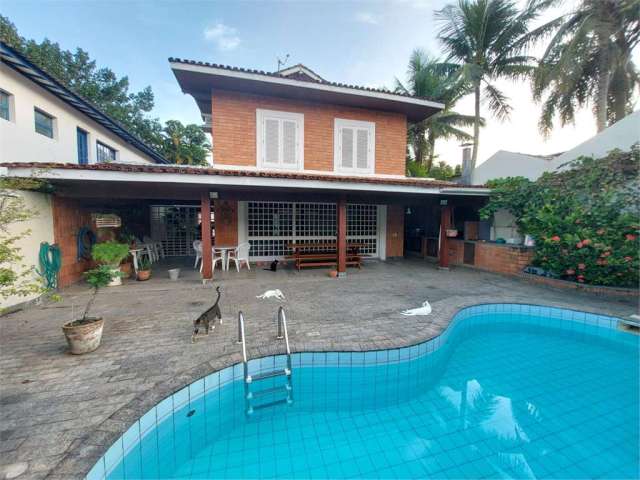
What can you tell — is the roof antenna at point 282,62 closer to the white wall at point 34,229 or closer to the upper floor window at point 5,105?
the upper floor window at point 5,105

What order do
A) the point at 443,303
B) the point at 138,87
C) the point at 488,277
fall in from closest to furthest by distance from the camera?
the point at 443,303 < the point at 488,277 < the point at 138,87

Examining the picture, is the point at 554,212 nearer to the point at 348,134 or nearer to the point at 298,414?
the point at 348,134

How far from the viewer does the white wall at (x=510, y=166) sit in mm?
10523

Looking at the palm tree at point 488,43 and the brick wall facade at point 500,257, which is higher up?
the palm tree at point 488,43

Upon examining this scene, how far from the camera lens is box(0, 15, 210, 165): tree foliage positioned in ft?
59.6

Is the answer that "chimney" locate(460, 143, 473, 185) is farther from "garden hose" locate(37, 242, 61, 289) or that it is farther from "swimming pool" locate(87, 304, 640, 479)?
"garden hose" locate(37, 242, 61, 289)

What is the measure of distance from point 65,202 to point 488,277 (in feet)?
38.2

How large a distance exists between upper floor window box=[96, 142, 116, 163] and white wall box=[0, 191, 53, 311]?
658 centimetres

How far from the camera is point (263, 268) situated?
915 cm

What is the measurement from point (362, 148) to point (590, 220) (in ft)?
21.7

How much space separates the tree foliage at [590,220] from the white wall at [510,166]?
3.25 metres

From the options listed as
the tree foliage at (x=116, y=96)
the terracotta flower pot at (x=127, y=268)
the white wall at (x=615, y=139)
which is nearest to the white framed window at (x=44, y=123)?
the terracotta flower pot at (x=127, y=268)

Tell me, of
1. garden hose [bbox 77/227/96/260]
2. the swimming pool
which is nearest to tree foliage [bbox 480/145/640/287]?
the swimming pool

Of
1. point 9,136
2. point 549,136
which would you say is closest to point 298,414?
point 9,136
